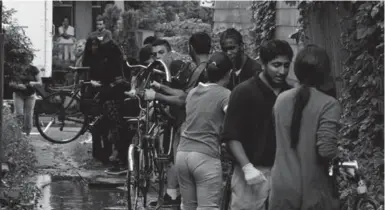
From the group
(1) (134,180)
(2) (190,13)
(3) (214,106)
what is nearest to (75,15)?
(2) (190,13)

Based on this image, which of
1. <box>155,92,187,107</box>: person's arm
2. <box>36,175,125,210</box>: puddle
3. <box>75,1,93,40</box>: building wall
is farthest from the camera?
<box>75,1,93,40</box>: building wall

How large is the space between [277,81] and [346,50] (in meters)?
4.40

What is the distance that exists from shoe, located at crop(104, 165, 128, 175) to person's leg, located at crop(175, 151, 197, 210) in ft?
22.7

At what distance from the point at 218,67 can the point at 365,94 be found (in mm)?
2675

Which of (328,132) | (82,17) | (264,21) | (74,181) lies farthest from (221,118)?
(82,17)

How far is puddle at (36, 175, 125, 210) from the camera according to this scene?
13336 millimetres

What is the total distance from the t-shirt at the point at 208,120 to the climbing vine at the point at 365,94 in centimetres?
185

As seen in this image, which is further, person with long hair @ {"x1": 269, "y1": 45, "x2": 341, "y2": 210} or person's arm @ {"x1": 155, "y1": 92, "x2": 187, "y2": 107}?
person's arm @ {"x1": 155, "y1": 92, "x2": 187, "y2": 107}

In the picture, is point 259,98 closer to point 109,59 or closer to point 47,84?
point 109,59

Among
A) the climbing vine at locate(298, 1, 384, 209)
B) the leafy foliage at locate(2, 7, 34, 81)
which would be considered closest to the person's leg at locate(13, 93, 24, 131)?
the leafy foliage at locate(2, 7, 34, 81)

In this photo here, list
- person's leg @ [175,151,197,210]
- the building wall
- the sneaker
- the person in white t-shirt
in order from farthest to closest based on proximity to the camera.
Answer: the building wall, the person in white t-shirt, the sneaker, person's leg @ [175,151,197,210]

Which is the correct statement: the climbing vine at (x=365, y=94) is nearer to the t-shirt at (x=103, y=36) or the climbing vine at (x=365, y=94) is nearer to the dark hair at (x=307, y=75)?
the dark hair at (x=307, y=75)

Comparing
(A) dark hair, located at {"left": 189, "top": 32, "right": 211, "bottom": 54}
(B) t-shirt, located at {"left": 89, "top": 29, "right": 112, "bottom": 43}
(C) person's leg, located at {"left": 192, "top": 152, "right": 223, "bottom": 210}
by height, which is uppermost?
(A) dark hair, located at {"left": 189, "top": 32, "right": 211, "bottom": 54}

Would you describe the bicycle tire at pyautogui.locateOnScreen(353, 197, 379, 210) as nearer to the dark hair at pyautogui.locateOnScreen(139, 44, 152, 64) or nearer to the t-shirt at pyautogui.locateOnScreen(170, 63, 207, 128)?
the t-shirt at pyautogui.locateOnScreen(170, 63, 207, 128)
